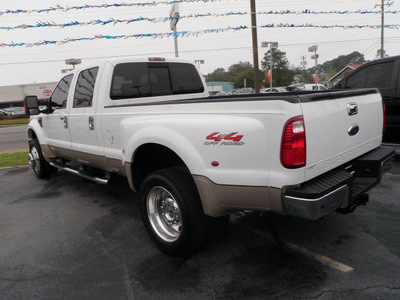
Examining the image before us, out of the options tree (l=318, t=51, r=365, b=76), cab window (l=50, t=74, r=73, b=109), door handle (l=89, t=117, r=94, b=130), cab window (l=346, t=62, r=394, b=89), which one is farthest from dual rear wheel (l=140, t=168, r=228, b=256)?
tree (l=318, t=51, r=365, b=76)

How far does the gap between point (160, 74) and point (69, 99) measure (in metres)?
1.44

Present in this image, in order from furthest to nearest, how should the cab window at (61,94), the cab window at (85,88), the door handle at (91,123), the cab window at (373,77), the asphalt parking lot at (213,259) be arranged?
the cab window at (373,77), the cab window at (61,94), the cab window at (85,88), the door handle at (91,123), the asphalt parking lot at (213,259)

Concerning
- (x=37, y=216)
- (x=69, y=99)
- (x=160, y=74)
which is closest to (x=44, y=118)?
(x=69, y=99)

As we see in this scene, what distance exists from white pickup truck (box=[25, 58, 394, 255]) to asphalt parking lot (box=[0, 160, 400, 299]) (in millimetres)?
335

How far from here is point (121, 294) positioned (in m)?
2.58

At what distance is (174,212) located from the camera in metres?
3.12

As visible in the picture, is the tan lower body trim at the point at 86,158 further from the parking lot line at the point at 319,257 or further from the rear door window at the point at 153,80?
the parking lot line at the point at 319,257

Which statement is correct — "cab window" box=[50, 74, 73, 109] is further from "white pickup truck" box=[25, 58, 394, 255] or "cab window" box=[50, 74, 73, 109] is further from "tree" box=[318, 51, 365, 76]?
"tree" box=[318, 51, 365, 76]

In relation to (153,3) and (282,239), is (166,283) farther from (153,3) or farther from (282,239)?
(153,3)

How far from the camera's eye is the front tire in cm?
278

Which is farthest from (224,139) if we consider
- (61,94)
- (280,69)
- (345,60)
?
(345,60)

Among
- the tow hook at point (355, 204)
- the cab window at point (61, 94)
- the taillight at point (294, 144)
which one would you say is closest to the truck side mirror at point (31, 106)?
the cab window at point (61, 94)

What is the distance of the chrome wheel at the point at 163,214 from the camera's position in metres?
3.14

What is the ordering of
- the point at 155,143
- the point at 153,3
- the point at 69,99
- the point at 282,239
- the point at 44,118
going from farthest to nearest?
the point at 153,3 < the point at 44,118 < the point at 69,99 < the point at 282,239 < the point at 155,143
